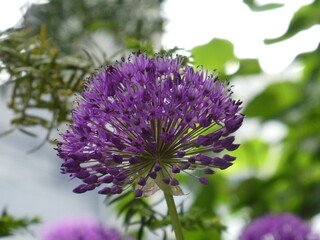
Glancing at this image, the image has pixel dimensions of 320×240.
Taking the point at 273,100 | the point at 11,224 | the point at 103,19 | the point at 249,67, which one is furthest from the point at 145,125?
the point at 273,100

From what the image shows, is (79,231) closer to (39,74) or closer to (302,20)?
(39,74)

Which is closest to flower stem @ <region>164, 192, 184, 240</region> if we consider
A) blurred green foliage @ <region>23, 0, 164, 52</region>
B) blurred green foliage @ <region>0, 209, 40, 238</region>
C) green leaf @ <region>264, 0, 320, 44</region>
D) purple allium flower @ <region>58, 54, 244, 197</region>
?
purple allium flower @ <region>58, 54, 244, 197</region>

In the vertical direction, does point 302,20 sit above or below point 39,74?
above

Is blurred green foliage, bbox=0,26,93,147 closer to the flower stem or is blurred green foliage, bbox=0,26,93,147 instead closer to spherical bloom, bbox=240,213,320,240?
the flower stem

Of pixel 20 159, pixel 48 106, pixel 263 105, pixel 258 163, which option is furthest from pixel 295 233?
pixel 20 159

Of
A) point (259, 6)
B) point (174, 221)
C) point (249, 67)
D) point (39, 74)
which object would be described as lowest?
point (174, 221)

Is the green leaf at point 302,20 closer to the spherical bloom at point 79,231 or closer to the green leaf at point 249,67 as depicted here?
the green leaf at point 249,67

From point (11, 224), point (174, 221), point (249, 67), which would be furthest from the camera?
point (249, 67)
